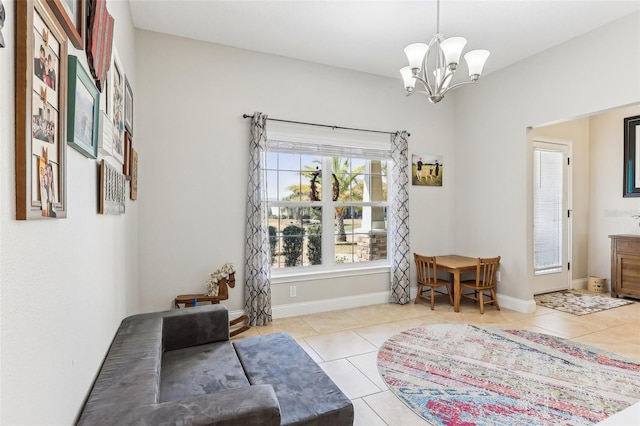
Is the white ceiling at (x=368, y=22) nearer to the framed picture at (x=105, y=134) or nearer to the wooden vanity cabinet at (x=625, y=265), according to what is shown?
the framed picture at (x=105, y=134)

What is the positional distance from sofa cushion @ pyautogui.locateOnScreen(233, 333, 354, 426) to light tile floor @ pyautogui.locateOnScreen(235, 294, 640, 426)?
0.56 meters

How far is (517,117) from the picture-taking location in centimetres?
A: 415

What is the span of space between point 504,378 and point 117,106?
3.32m

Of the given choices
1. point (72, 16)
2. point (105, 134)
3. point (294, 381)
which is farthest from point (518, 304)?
point (72, 16)

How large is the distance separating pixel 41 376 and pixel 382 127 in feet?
14.1

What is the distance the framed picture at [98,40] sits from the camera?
1353mm

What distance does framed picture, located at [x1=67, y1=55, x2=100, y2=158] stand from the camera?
1.10 metres

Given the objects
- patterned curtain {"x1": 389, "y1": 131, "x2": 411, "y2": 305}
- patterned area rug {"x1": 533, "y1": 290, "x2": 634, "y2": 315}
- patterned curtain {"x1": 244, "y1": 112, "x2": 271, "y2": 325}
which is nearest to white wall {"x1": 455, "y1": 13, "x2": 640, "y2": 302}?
patterned area rug {"x1": 533, "y1": 290, "x2": 634, "y2": 315}

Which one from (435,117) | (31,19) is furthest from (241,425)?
(435,117)

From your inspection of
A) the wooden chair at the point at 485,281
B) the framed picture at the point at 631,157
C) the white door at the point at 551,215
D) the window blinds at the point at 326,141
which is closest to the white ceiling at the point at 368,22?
the window blinds at the point at 326,141

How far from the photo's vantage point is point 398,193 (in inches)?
177

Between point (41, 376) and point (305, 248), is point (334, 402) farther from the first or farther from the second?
point (305, 248)

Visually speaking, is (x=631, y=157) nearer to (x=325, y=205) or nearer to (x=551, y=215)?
(x=551, y=215)

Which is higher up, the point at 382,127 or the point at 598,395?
the point at 382,127
